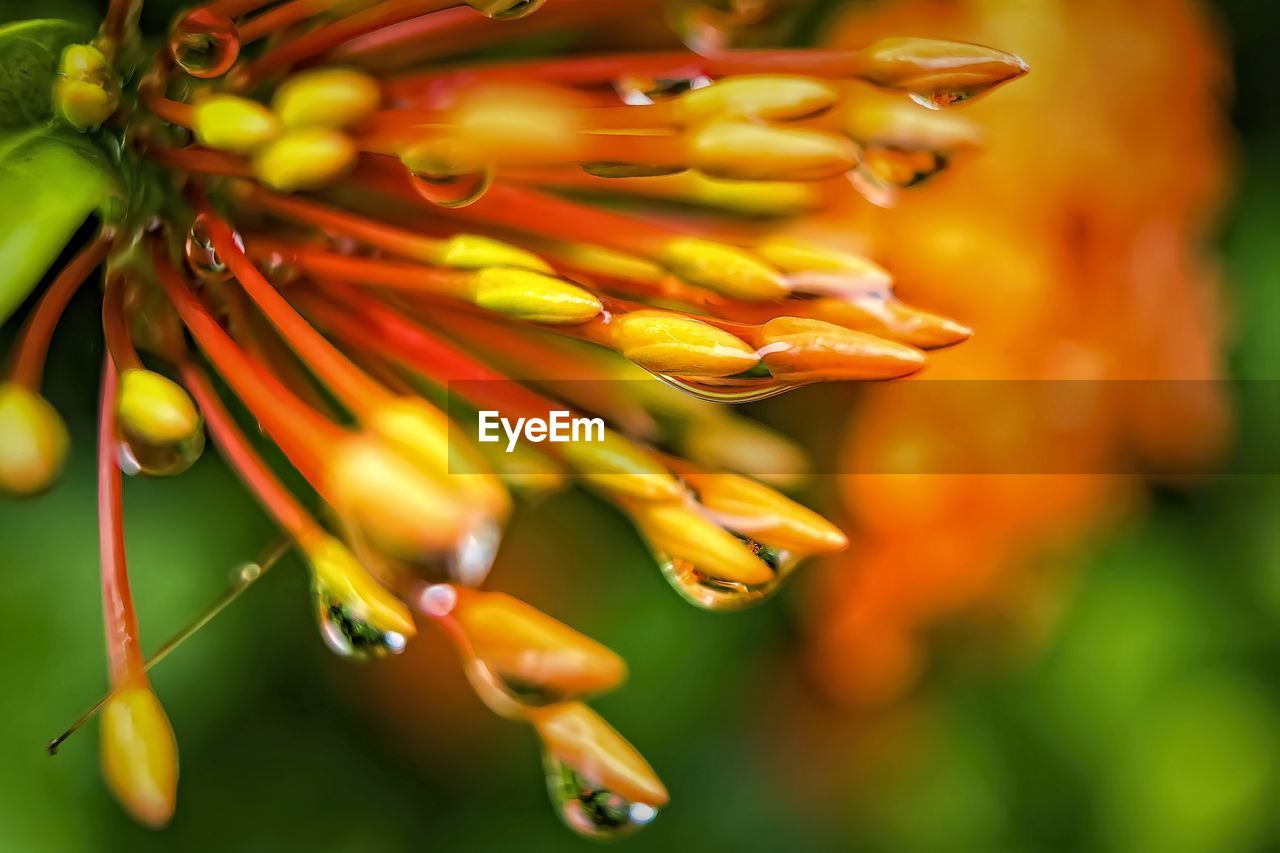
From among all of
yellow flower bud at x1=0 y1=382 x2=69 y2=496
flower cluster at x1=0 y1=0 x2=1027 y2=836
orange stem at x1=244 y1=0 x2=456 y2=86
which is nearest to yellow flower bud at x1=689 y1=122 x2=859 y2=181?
flower cluster at x1=0 y1=0 x2=1027 y2=836

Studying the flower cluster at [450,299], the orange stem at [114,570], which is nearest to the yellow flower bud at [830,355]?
the flower cluster at [450,299]

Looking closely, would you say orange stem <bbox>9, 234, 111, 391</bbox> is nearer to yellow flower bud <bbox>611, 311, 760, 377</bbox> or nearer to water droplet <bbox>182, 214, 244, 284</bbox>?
water droplet <bbox>182, 214, 244, 284</bbox>

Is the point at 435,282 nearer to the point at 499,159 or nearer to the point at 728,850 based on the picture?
the point at 499,159

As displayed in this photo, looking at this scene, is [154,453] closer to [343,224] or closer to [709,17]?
[343,224]

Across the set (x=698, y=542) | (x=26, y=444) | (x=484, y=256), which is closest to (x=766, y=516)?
(x=698, y=542)
